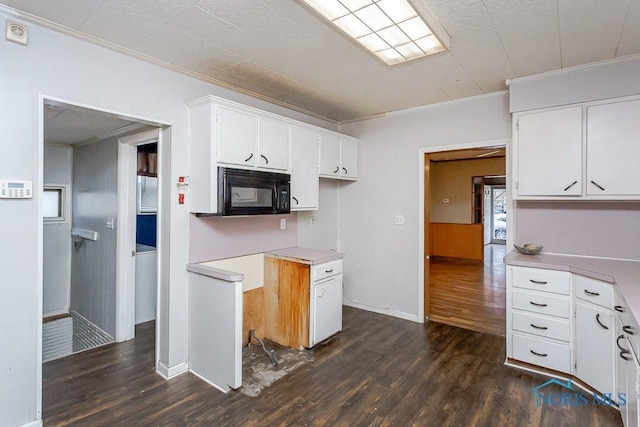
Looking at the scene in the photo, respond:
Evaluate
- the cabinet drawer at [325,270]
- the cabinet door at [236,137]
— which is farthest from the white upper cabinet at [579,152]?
the cabinet door at [236,137]

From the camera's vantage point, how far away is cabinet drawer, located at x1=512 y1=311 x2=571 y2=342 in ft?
8.38

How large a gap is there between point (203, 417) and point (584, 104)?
3685mm

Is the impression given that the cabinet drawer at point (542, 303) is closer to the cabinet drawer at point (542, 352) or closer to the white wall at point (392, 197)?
the cabinet drawer at point (542, 352)

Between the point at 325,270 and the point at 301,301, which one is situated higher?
the point at 325,270

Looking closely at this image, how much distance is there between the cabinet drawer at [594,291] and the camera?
2.20m

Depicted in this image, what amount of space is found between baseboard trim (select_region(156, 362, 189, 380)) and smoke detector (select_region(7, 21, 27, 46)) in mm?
2448

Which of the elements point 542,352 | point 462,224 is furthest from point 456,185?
point 542,352

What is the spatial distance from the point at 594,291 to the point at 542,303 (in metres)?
0.40

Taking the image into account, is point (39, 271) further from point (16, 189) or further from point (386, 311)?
point (386, 311)

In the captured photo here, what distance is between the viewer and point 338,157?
13.0 feet

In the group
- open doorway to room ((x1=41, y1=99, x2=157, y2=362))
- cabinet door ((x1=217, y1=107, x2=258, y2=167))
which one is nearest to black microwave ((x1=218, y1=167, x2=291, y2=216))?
cabinet door ((x1=217, y1=107, x2=258, y2=167))

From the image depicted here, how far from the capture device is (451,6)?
1.89 m

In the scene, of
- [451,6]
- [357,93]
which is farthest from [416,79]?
[451,6]

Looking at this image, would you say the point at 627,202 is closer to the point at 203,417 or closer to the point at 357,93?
the point at 357,93
